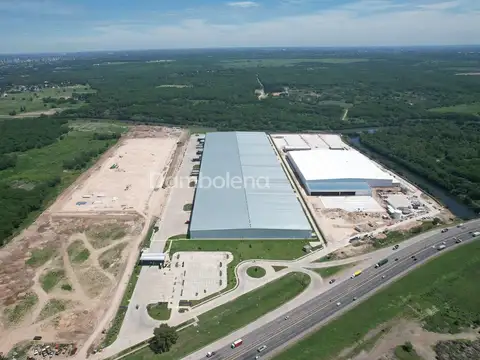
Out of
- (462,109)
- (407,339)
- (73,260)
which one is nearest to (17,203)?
(73,260)

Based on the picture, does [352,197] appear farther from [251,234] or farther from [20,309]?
[20,309]

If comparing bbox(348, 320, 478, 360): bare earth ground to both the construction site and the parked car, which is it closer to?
the parked car

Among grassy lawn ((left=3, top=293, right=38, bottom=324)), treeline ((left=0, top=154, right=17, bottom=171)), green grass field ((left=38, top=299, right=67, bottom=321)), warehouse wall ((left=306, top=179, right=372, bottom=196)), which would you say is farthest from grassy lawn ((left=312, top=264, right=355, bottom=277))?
treeline ((left=0, top=154, right=17, bottom=171))

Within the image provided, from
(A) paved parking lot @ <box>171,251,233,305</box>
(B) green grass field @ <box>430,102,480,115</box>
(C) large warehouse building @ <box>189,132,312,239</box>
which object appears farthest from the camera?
(B) green grass field @ <box>430,102,480,115</box>

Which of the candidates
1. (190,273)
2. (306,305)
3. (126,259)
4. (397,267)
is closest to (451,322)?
(397,267)

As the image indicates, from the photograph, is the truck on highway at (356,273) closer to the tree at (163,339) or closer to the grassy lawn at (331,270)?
the grassy lawn at (331,270)
